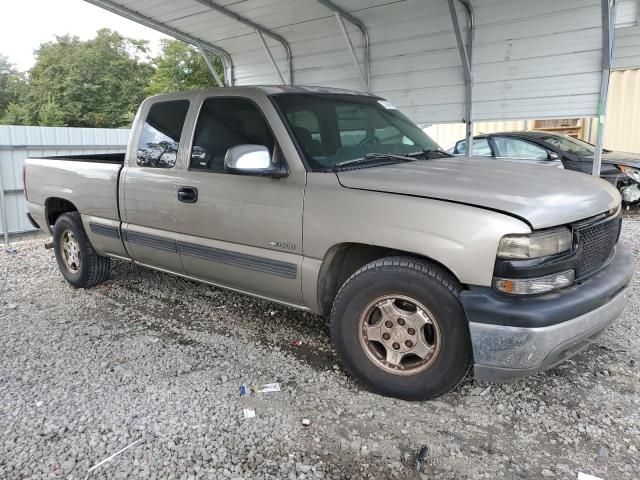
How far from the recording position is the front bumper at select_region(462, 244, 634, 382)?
2529 mm

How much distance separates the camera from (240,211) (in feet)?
11.8

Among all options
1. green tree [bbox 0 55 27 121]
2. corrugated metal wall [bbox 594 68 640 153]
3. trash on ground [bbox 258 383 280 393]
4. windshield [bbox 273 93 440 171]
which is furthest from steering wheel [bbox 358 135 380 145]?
green tree [bbox 0 55 27 121]

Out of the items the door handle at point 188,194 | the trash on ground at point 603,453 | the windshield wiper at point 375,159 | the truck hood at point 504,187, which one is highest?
the windshield wiper at point 375,159

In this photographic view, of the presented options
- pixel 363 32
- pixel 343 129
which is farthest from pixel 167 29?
pixel 343 129

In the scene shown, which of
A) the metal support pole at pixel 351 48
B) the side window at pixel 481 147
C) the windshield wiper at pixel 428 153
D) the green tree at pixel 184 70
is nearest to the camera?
the windshield wiper at pixel 428 153

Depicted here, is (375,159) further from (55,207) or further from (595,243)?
(55,207)

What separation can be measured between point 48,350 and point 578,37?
6.76 meters

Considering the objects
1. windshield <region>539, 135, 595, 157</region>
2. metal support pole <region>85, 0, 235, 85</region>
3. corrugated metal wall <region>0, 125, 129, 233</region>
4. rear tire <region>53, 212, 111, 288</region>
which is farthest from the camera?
windshield <region>539, 135, 595, 157</region>

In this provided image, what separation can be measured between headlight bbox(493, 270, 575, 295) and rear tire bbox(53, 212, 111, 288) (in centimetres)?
418

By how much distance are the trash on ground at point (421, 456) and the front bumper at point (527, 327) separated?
48 centimetres

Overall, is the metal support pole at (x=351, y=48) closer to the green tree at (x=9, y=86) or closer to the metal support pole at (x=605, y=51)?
the metal support pole at (x=605, y=51)

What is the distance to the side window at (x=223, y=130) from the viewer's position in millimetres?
3637

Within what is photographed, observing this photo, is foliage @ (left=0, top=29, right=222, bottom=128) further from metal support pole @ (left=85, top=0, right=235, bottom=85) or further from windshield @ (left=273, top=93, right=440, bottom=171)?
windshield @ (left=273, top=93, right=440, bottom=171)

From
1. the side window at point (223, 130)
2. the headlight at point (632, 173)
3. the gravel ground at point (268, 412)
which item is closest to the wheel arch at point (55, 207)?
the gravel ground at point (268, 412)
